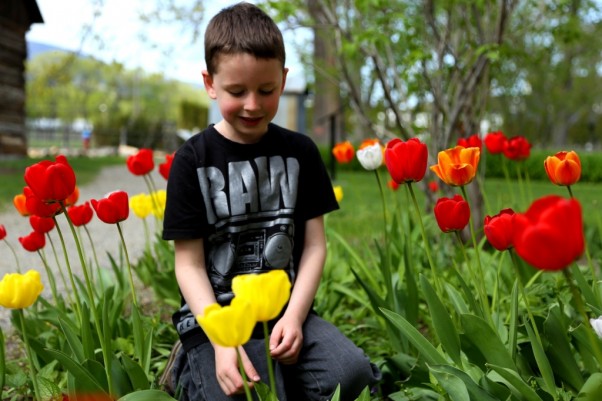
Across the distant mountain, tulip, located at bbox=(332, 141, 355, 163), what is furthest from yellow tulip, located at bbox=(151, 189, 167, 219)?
the distant mountain

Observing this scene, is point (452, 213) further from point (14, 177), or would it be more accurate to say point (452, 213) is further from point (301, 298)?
point (14, 177)

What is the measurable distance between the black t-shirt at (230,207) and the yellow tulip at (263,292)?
2.71 ft

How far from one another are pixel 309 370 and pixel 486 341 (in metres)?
0.52

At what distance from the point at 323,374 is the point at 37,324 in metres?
1.12

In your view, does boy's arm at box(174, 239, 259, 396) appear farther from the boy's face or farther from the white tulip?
the white tulip

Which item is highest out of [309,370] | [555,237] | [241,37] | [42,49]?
[42,49]

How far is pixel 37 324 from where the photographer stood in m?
2.25

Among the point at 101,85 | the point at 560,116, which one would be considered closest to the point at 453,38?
the point at 560,116

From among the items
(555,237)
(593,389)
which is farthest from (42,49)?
(555,237)

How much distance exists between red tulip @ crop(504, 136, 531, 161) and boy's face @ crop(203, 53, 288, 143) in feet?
3.75

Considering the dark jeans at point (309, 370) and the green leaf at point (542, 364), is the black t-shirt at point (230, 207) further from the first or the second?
the green leaf at point (542, 364)

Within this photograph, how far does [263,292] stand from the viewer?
3.02 feet

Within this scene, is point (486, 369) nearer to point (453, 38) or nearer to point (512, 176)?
point (453, 38)

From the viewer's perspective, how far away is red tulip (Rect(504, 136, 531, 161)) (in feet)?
8.23
